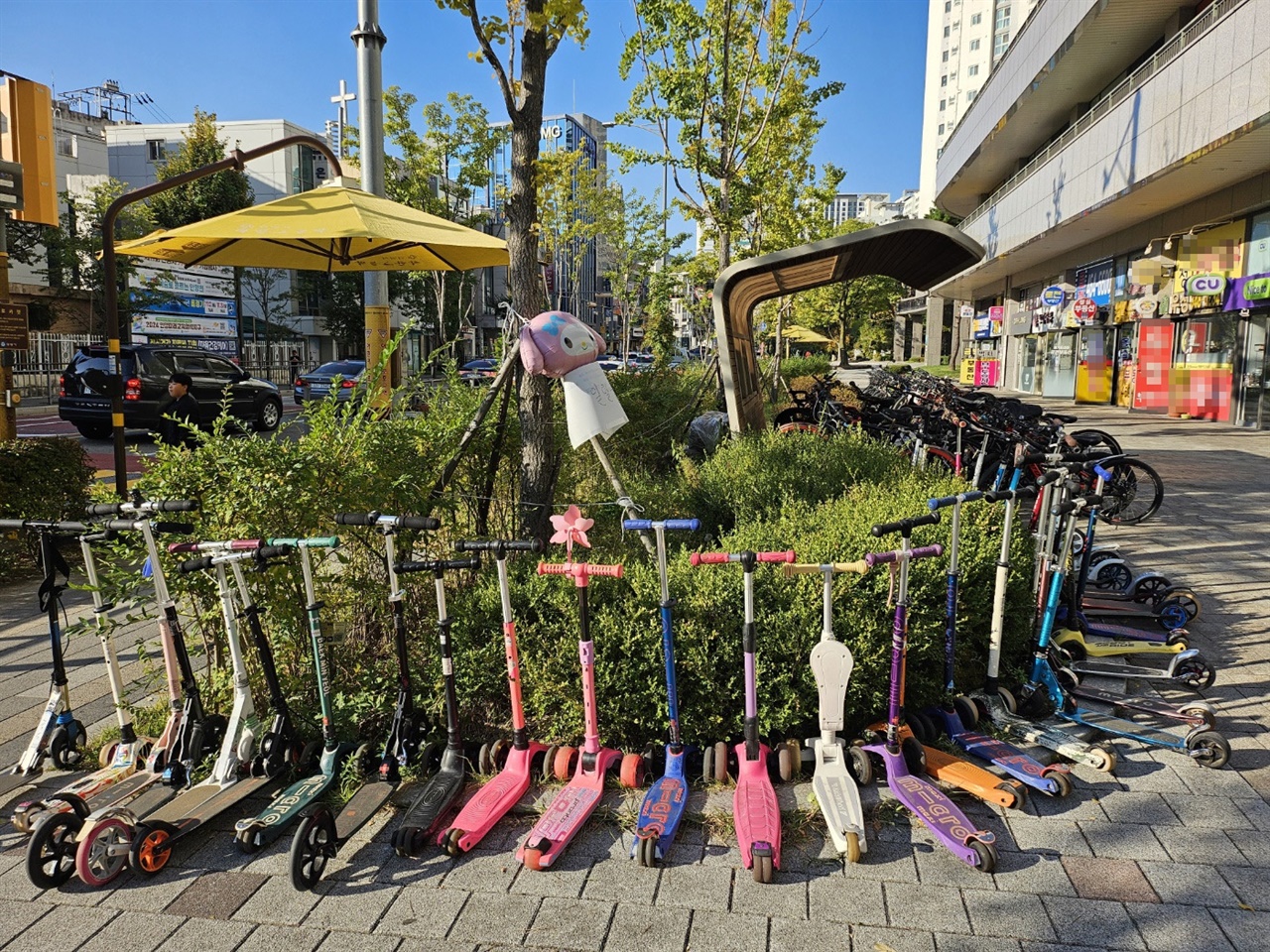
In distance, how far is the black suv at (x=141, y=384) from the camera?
47.6 ft

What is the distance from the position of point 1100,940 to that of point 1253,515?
7.40 m

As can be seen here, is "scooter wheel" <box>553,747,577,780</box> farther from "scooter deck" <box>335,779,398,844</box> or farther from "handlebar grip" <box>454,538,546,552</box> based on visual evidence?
"handlebar grip" <box>454,538,546,552</box>

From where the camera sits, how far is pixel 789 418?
37.6 ft

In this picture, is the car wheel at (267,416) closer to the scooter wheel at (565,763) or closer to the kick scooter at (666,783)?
the scooter wheel at (565,763)

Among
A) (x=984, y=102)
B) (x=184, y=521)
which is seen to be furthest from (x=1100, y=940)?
(x=984, y=102)

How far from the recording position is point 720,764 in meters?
3.27

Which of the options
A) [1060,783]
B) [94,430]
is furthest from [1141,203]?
[94,430]

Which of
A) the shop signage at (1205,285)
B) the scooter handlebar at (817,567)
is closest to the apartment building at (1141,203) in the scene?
the shop signage at (1205,285)

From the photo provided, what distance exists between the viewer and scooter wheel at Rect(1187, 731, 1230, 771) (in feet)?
11.1

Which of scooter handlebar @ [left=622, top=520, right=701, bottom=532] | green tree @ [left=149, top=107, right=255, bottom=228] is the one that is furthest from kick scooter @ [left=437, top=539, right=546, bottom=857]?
green tree @ [left=149, top=107, right=255, bottom=228]

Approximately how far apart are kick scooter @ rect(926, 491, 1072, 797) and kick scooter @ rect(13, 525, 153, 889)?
3.37 metres

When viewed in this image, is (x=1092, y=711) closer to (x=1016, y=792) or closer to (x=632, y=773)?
(x=1016, y=792)

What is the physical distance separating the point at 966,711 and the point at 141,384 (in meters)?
15.3

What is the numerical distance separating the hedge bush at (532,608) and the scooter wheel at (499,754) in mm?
147
